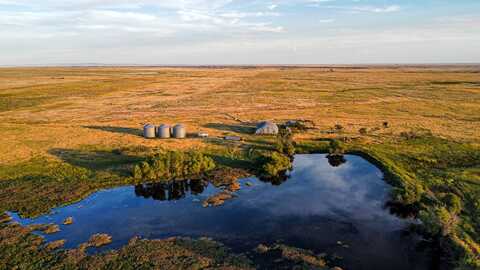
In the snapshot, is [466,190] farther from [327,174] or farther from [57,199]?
[57,199]

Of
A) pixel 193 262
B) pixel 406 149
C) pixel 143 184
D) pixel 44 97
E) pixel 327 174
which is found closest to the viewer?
pixel 193 262

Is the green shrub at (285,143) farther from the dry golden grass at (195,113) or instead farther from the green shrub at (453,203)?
the green shrub at (453,203)

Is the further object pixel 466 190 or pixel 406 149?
pixel 406 149

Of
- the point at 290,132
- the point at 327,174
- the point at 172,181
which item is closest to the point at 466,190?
the point at 327,174

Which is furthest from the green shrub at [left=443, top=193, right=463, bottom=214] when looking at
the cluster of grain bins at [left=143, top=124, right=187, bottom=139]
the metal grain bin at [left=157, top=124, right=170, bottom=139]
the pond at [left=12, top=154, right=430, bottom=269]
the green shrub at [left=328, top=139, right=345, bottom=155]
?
the metal grain bin at [left=157, top=124, right=170, bottom=139]

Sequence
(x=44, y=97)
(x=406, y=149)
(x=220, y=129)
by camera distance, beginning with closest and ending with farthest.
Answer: (x=406, y=149) → (x=220, y=129) → (x=44, y=97)

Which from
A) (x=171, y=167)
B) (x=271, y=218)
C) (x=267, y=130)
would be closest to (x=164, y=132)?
(x=171, y=167)

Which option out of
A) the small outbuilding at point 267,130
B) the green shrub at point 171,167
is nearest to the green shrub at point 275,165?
the green shrub at point 171,167
